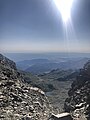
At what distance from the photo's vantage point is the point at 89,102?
113ft

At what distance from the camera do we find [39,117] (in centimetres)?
2925

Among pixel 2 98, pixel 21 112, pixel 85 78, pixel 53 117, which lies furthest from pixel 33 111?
pixel 85 78

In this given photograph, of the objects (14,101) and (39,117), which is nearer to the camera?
(39,117)

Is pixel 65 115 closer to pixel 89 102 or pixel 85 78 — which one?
pixel 89 102

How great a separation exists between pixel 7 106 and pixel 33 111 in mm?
3298

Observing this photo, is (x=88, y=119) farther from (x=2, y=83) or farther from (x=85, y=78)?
(x=85, y=78)

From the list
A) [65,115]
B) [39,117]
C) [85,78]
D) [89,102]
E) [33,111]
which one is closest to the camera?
[65,115]

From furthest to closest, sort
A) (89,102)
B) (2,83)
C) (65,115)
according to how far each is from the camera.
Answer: (2,83)
(89,102)
(65,115)

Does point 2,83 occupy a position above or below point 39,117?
above

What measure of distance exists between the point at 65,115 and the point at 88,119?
3.69 metres

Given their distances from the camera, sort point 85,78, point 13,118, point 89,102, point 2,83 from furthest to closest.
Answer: point 85,78 → point 2,83 → point 89,102 → point 13,118

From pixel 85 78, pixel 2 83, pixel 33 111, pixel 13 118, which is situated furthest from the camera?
pixel 85 78

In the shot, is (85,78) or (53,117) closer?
(53,117)

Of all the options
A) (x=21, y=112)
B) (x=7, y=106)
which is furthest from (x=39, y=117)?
(x=7, y=106)
